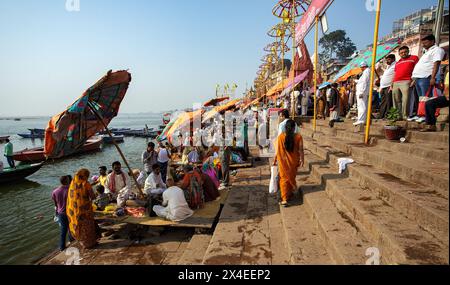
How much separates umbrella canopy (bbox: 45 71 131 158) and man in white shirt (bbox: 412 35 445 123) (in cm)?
606

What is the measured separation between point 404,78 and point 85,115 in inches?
278

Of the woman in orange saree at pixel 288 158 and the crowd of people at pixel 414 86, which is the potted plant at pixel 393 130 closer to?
the crowd of people at pixel 414 86

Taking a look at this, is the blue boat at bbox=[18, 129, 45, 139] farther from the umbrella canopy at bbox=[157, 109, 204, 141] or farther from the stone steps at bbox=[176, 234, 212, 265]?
the stone steps at bbox=[176, 234, 212, 265]

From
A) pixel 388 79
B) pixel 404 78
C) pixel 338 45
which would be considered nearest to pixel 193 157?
pixel 388 79

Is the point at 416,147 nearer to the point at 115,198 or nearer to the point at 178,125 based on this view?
the point at 115,198

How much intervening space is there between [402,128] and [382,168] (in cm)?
130

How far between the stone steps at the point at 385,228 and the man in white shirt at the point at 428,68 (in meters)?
2.54

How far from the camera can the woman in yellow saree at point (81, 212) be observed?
4.69 meters

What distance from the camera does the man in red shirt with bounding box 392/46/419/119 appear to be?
5.03 metres

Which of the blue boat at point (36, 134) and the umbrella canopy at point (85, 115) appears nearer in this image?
the umbrella canopy at point (85, 115)

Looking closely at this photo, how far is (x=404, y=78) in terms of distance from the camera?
513 cm

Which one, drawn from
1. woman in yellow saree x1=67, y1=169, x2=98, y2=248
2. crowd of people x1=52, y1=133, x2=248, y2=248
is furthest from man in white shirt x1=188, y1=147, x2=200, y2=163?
woman in yellow saree x1=67, y1=169, x2=98, y2=248

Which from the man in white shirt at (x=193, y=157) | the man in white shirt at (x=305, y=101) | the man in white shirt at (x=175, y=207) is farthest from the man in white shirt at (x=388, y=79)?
the man in white shirt at (x=193, y=157)
